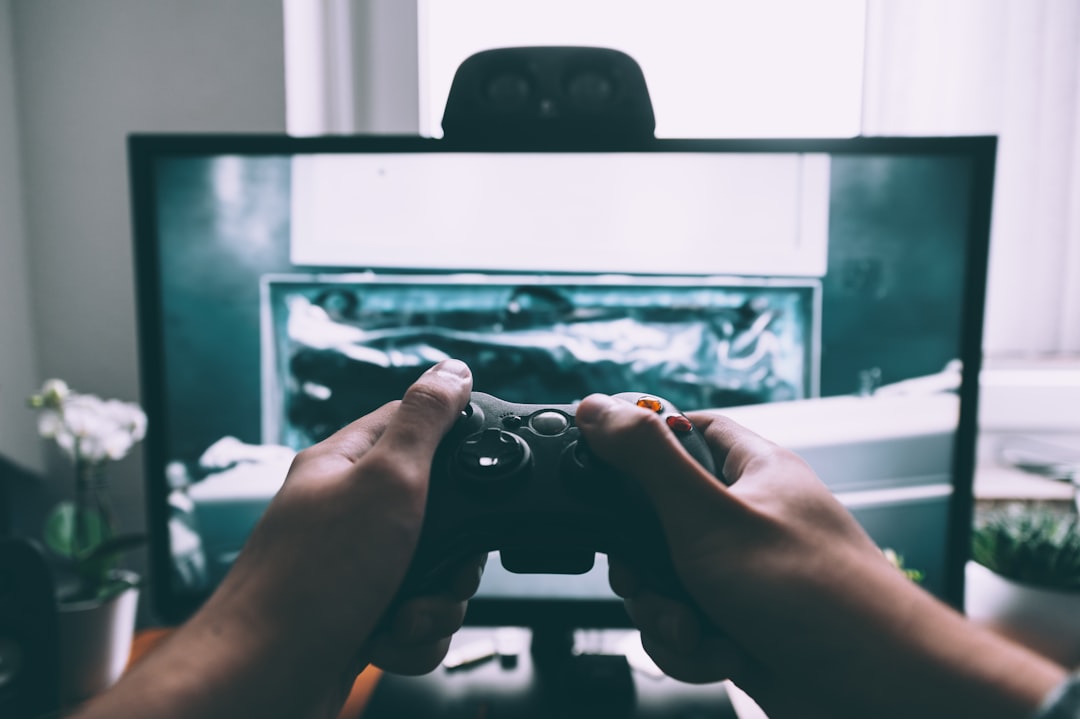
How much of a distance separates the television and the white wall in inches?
12.7

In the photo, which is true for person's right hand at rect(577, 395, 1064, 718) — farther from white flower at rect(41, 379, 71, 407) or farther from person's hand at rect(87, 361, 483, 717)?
white flower at rect(41, 379, 71, 407)

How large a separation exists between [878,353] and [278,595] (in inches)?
19.0

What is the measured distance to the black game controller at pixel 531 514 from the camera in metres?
0.31

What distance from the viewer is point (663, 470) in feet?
1.01

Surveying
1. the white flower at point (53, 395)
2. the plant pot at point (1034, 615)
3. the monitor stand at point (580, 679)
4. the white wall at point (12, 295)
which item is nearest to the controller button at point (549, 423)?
the monitor stand at point (580, 679)

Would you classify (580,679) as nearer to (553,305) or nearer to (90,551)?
(553,305)

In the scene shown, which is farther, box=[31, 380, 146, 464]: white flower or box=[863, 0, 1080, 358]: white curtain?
box=[863, 0, 1080, 358]: white curtain

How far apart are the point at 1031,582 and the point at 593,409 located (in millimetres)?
484

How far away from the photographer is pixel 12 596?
1.67ft

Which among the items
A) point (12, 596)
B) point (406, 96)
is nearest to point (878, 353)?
point (406, 96)

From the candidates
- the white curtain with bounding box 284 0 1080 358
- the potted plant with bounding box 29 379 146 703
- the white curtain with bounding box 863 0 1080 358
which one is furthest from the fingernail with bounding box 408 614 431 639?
the white curtain with bounding box 863 0 1080 358

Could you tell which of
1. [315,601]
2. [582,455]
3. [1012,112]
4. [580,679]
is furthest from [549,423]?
[1012,112]

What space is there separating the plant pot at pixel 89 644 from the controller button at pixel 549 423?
493mm

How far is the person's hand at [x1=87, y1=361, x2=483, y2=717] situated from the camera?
270mm
